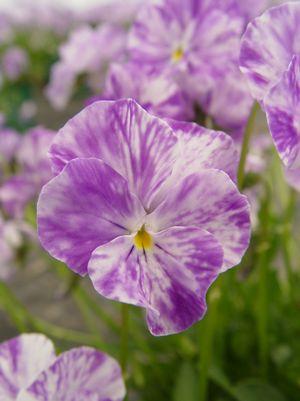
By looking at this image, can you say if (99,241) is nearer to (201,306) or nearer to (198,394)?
(201,306)

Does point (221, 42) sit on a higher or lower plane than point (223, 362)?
higher

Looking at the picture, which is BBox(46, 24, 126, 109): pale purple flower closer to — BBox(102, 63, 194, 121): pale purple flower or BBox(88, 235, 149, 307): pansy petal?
BBox(102, 63, 194, 121): pale purple flower

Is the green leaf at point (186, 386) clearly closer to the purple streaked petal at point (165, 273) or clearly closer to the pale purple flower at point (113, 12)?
the purple streaked petal at point (165, 273)

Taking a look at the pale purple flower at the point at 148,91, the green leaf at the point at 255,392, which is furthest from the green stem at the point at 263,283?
the pale purple flower at the point at 148,91

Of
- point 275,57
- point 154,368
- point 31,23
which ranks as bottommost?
point 31,23

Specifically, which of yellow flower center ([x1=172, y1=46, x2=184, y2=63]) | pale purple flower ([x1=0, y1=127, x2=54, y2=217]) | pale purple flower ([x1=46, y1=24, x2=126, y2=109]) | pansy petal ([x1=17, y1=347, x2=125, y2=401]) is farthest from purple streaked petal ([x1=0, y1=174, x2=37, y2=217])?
pansy petal ([x1=17, y1=347, x2=125, y2=401])

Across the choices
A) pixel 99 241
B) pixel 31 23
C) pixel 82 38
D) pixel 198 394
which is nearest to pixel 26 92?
pixel 31 23
